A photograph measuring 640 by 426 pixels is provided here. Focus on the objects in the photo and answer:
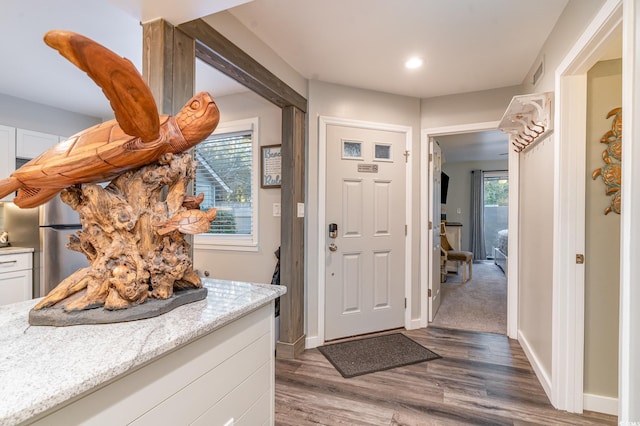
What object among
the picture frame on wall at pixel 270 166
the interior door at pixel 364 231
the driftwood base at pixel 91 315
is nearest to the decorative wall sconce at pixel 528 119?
the interior door at pixel 364 231

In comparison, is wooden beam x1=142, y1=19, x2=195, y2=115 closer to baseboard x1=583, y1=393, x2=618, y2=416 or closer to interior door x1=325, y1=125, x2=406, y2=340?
interior door x1=325, y1=125, x2=406, y2=340

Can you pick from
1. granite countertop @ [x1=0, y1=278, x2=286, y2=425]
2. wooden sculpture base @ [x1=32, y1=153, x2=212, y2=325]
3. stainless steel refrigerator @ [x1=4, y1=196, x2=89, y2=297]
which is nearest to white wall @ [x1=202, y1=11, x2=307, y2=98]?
wooden sculpture base @ [x1=32, y1=153, x2=212, y2=325]

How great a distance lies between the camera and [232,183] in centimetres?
314

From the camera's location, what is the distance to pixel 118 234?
962 millimetres

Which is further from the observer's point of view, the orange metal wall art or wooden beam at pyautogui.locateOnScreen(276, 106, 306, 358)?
wooden beam at pyautogui.locateOnScreen(276, 106, 306, 358)

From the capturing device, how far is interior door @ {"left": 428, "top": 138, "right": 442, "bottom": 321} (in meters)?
3.24

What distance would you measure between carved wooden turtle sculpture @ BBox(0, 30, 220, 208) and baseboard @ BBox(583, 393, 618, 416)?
2686mm

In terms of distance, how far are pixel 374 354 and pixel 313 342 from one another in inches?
22.0

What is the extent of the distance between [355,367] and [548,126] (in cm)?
225

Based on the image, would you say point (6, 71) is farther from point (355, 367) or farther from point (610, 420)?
point (610, 420)

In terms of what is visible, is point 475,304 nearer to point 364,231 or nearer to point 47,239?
point 364,231

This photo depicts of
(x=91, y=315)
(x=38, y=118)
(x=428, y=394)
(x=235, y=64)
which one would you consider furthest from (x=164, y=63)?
(x=38, y=118)

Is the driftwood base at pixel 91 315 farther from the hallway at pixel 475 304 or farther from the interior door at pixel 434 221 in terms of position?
the hallway at pixel 475 304

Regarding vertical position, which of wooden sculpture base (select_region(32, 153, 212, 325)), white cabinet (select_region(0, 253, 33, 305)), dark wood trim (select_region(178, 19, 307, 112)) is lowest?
white cabinet (select_region(0, 253, 33, 305))
